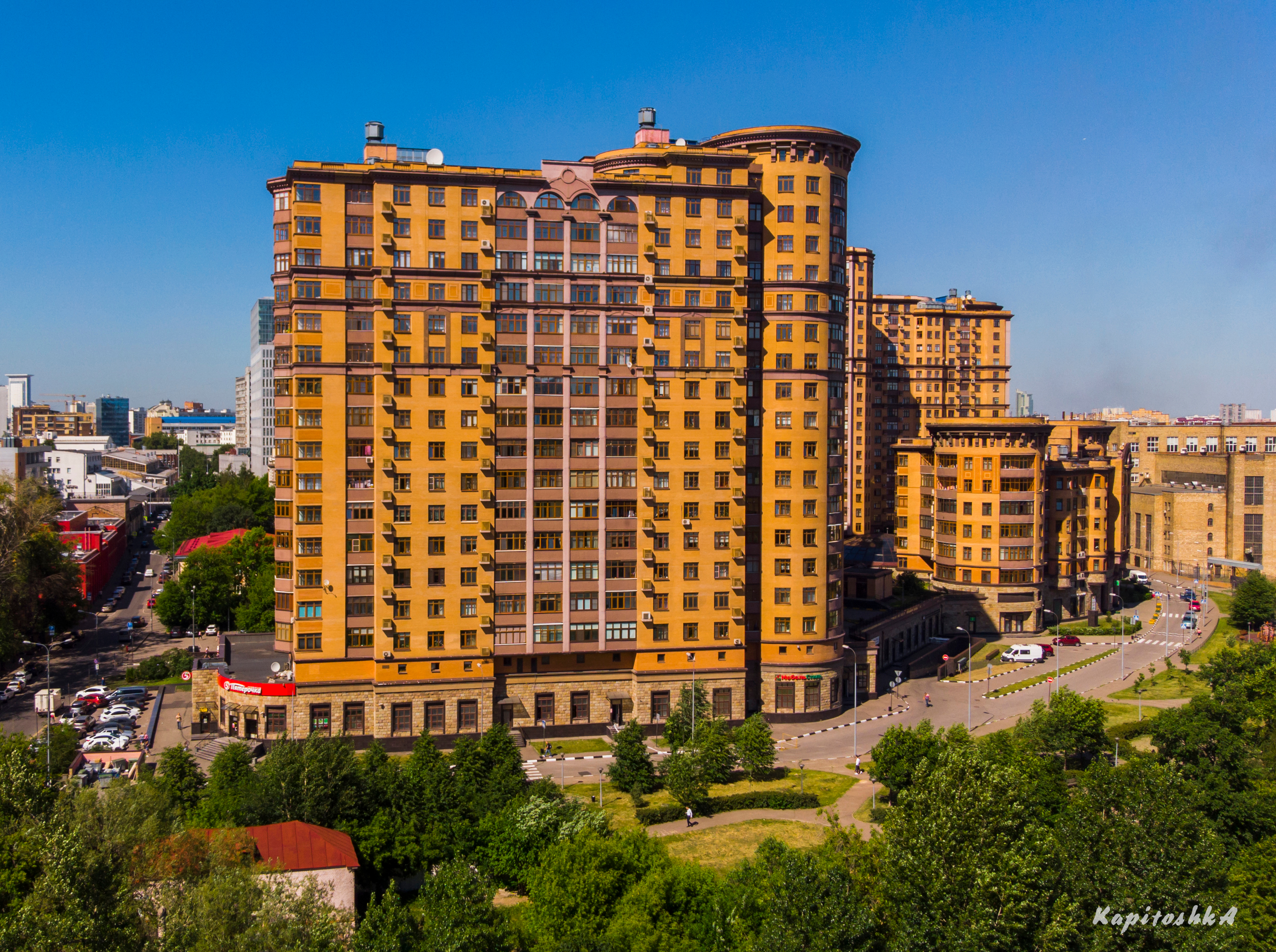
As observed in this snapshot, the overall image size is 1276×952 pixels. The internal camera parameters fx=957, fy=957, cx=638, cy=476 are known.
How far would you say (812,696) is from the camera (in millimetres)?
82938

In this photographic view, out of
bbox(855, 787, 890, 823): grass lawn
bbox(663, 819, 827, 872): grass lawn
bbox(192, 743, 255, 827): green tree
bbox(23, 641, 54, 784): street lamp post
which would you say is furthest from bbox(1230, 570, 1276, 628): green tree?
bbox(23, 641, 54, 784): street lamp post

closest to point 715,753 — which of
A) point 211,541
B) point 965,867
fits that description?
point 965,867

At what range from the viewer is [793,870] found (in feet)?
138

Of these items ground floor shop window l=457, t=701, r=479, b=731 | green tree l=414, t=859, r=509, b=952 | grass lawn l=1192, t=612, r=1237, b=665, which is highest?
green tree l=414, t=859, r=509, b=952

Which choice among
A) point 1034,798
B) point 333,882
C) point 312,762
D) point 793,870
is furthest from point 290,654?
point 1034,798

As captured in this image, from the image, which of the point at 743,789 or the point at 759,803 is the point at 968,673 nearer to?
the point at 743,789

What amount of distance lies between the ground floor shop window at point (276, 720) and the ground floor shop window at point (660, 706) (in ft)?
94.8

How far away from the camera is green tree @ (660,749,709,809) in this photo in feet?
207

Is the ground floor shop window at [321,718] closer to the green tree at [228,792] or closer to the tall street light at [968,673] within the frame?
the green tree at [228,792]

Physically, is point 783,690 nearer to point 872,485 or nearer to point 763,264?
point 763,264

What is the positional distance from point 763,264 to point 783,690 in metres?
36.6

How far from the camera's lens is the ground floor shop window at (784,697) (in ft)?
270

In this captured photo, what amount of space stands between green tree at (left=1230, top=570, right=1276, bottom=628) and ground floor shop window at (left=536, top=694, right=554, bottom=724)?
90.3 metres

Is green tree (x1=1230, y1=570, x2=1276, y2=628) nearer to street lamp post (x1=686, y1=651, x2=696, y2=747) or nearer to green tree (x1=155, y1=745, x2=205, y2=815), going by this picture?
street lamp post (x1=686, y1=651, x2=696, y2=747)
